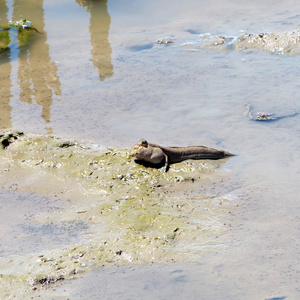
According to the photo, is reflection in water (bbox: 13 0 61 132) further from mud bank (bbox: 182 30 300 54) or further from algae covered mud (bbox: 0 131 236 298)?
mud bank (bbox: 182 30 300 54)

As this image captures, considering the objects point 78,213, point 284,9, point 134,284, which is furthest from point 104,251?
point 284,9

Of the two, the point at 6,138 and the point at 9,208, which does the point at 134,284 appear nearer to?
the point at 9,208

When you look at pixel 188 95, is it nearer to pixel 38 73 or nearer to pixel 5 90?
pixel 38 73

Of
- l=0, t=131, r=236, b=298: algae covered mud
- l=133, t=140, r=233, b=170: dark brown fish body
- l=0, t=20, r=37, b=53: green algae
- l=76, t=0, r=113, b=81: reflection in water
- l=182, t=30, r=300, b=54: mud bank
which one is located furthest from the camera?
l=0, t=20, r=37, b=53: green algae

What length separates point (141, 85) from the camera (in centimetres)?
823

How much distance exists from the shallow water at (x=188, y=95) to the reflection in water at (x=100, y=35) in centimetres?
3

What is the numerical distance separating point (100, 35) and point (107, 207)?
23.3 feet

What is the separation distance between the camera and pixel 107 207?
15.5ft

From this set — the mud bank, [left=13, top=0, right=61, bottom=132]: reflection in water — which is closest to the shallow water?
[left=13, top=0, right=61, bottom=132]: reflection in water

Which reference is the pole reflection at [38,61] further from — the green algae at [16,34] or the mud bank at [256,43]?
the mud bank at [256,43]

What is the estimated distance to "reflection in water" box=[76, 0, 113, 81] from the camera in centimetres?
924

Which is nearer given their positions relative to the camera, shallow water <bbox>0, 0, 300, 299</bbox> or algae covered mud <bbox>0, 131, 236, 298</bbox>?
algae covered mud <bbox>0, 131, 236, 298</bbox>

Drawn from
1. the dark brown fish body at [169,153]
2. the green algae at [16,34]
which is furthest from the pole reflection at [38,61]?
the dark brown fish body at [169,153]

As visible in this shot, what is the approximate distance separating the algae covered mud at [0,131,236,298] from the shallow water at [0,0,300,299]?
0.91 feet
